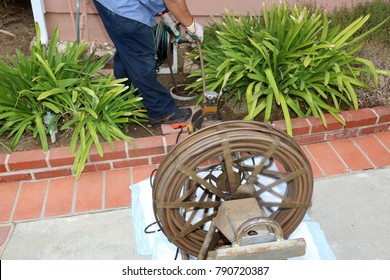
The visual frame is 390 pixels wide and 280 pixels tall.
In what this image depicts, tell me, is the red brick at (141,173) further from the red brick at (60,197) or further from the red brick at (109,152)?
the red brick at (60,197)

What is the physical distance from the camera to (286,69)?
2941mm

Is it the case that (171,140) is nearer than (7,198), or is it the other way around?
(7,198)

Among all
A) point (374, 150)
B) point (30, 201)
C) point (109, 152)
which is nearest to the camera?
point (30, 201)

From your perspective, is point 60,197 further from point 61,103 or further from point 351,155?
point 351,155

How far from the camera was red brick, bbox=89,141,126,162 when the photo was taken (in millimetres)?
2793

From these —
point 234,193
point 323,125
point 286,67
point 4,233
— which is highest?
point 286,67

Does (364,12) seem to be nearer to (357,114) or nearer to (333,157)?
(357,114)

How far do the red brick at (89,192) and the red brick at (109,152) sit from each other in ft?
0.40

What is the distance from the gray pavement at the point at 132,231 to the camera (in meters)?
2.38

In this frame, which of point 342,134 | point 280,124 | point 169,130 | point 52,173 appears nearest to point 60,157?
point 52,173

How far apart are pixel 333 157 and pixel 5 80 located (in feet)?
7.58

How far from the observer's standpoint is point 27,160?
272cm

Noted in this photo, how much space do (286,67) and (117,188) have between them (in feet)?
4.68

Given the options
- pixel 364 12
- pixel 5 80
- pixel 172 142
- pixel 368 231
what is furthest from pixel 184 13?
pixel 364 12
